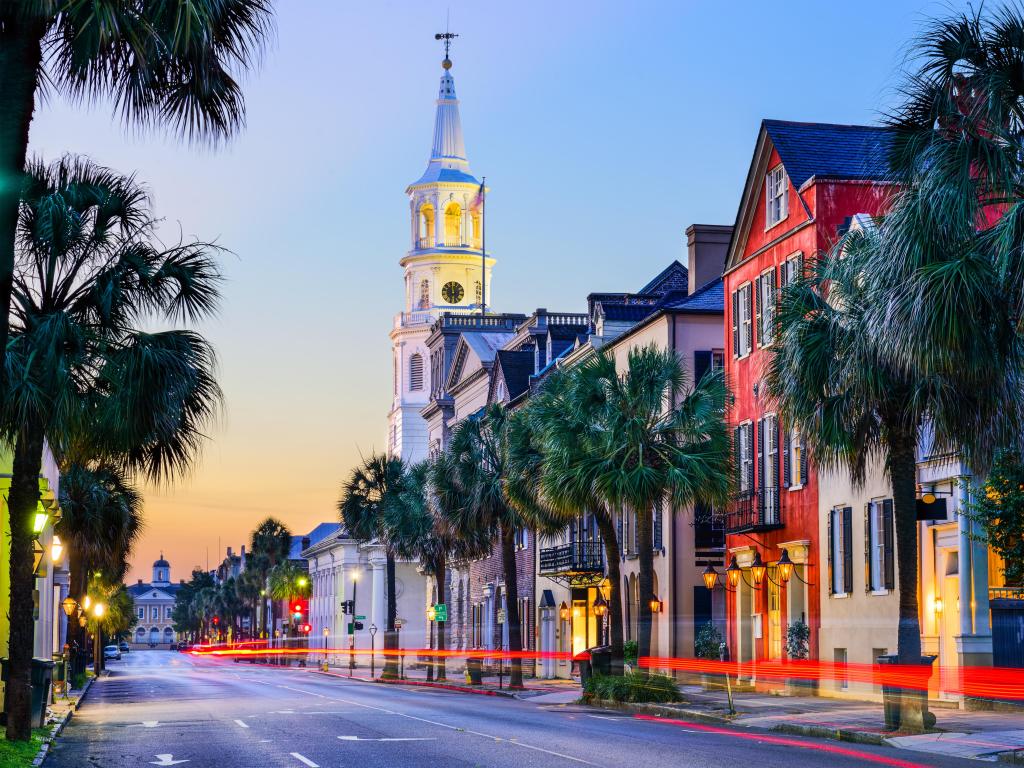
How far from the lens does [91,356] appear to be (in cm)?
2058

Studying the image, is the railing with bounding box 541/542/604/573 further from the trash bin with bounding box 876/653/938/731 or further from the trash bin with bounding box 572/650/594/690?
the trash bin with bounding box 876/653/938/731

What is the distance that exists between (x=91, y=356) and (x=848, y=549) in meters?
20.4

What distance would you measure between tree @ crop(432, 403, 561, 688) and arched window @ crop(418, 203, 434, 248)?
62091 millimetres

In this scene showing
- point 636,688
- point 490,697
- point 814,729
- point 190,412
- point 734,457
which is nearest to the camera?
point 190,412

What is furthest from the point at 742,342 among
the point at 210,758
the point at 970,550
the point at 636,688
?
the point at 210,758

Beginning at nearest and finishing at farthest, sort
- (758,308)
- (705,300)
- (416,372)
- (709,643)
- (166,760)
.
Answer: (166,760) < (758,308) < (709,643) < (705,300) < (416,372)

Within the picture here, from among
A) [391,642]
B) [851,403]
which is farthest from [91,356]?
[391,642]

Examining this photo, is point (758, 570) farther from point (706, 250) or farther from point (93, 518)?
point (93, 518)

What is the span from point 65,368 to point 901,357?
10726mm

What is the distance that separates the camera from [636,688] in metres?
35.7

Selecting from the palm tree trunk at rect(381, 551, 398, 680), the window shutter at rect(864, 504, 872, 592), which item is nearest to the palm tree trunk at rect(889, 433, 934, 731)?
the window shutter at rect(864, 504, 872, 592)

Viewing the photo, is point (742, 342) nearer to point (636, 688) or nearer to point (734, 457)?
point (734, 457)

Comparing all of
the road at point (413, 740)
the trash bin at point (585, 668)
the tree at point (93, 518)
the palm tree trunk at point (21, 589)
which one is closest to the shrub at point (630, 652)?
the trash bin at point (585, 668)

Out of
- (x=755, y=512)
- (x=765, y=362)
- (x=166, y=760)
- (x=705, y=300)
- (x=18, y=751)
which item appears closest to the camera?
(x=18, y=751)
